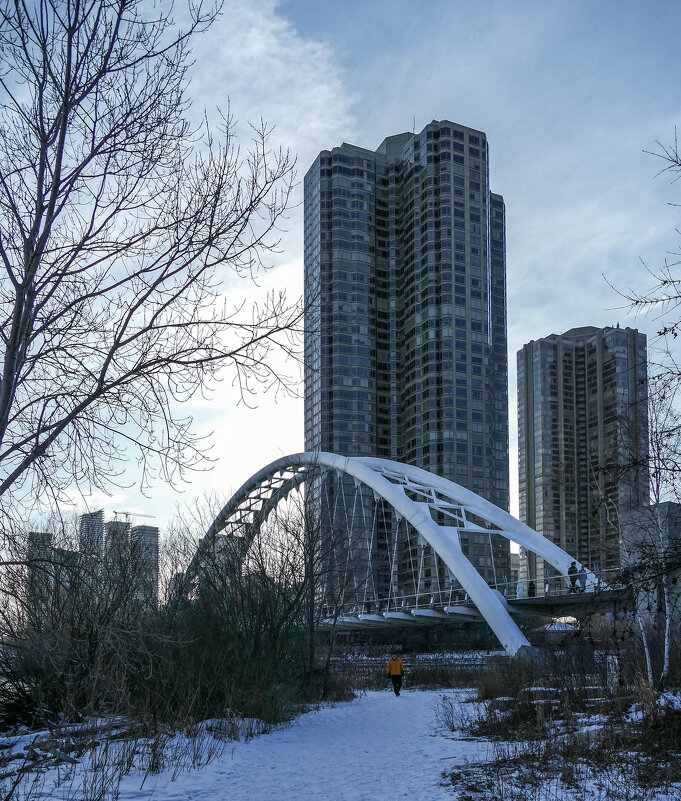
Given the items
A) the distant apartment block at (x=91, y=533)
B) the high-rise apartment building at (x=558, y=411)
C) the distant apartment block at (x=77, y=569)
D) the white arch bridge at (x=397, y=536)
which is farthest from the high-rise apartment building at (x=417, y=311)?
the distant apartment block at (x=91, y=533)

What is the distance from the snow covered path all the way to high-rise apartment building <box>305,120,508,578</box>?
74126mm

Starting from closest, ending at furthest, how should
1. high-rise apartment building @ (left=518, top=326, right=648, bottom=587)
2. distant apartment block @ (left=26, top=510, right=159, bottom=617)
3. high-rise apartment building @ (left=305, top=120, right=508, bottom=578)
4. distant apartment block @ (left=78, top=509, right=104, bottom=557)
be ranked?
distant apartment block @ (left=26, top=510, right=159, bottom=617), distant apartment block @ (left=78, top=509, right=104, bottom=557), high-rise apartment building @ (left=518, top=326, right=648, bottom=587), high-rise apartment building @ (left=305, top=120, right=508, bottom=578)

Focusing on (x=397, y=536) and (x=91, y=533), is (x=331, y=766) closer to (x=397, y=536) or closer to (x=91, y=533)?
(x=91, y=533)

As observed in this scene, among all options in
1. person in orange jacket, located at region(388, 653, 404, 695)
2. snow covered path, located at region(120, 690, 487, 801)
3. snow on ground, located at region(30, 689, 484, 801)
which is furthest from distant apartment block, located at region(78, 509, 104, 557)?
person in orange jacket, located at region(388, 653, 404, 695)

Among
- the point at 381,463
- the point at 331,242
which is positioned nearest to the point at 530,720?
the point at 381,463

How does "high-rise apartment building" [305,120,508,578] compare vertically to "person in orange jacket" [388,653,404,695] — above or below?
above

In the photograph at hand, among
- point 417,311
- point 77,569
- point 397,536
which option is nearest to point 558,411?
point 417,311

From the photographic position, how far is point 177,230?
7.01 metres

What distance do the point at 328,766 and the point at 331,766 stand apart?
0.13 ft

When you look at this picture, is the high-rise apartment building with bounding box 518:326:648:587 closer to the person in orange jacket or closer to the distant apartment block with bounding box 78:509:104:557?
the person in orange jacket

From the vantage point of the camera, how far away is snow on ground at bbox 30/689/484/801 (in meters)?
9.38

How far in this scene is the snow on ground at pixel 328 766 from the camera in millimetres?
9383

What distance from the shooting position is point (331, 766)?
11.5 m

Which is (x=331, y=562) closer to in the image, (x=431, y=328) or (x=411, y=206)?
(x=431, y=328)
